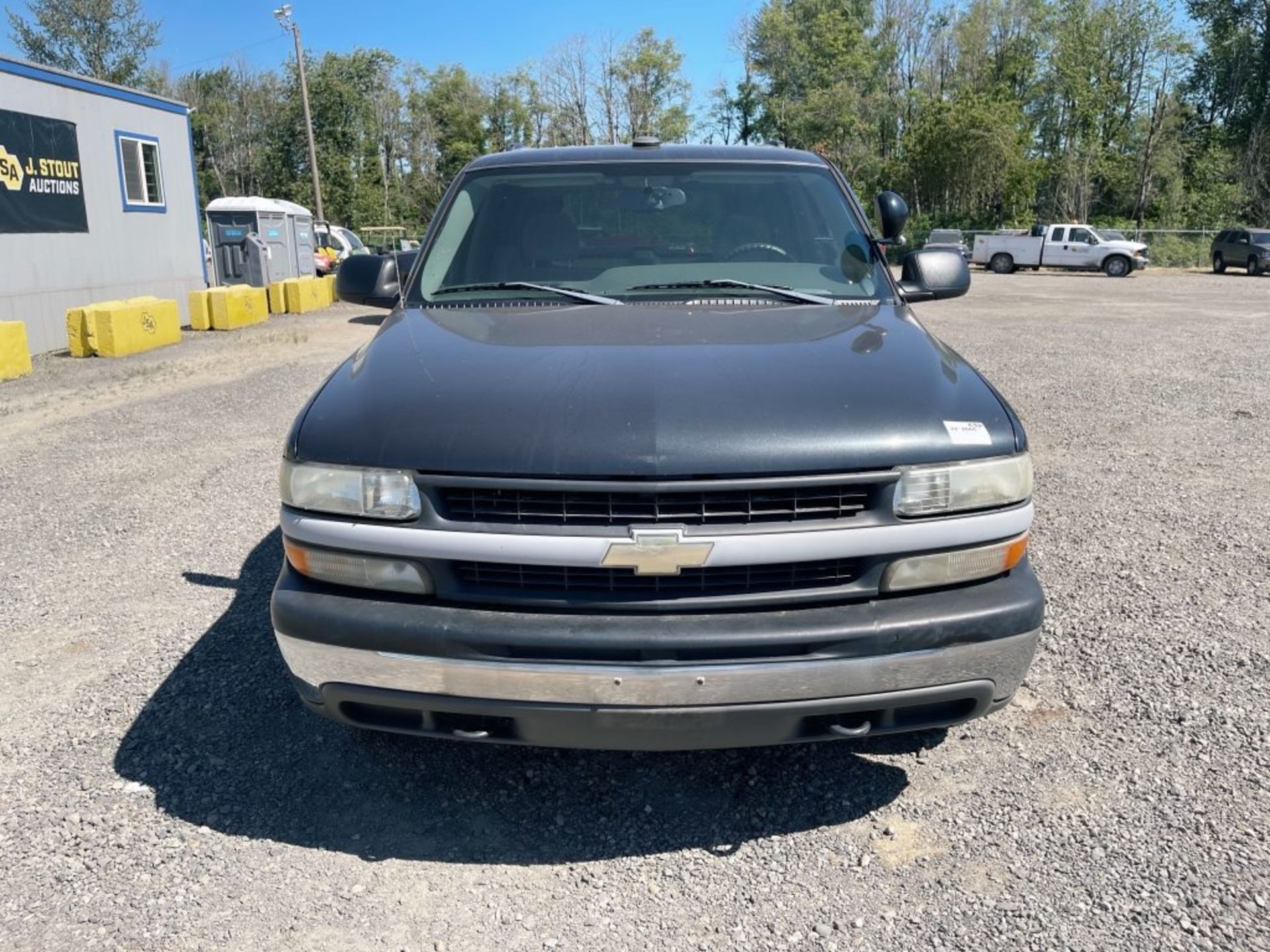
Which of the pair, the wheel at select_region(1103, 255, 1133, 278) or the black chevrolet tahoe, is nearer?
the black chevrolet tahoe

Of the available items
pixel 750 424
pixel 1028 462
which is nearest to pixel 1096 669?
pixel 1028 462

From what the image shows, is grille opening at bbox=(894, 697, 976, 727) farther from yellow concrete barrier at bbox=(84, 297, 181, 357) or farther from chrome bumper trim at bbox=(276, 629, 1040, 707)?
yellow concrete barrier at bbox=(84, 297, 181, 357)

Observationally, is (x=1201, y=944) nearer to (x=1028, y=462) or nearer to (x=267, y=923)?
(x=1028, y=462)

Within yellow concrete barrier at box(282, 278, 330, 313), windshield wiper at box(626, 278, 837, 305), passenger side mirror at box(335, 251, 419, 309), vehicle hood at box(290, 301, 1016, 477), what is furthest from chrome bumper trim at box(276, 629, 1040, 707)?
yellow concrete barrier at box(282, 278, 330, 313)

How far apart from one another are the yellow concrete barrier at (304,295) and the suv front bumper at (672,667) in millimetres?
18287

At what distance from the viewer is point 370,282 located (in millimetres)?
4023

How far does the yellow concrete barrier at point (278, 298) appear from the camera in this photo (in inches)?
757

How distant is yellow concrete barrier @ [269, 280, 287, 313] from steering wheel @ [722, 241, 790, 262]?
17.2 metres

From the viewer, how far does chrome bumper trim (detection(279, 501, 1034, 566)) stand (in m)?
2.38

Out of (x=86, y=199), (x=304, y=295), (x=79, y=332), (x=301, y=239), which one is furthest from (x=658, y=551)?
(x=301, y=239)

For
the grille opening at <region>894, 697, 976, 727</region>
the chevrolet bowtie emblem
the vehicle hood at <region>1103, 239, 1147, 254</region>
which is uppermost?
the vehicle hood at <region>1103, 239, 1147, 254</region>

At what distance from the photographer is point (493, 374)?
9.04ft

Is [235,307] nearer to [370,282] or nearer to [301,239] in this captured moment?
[301,239]

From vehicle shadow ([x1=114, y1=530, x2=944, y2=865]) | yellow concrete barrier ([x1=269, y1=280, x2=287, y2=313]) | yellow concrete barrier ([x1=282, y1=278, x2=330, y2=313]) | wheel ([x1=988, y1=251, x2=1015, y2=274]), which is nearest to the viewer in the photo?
vehicle shadow ([x1=114, y1=530, x2=944, y2=865])
